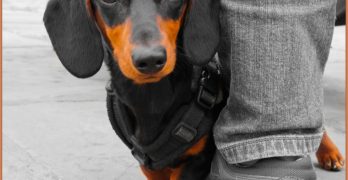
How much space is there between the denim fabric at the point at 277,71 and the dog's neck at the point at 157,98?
9.9 inches

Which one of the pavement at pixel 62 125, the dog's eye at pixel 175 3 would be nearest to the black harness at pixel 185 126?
the dog's eye at pixel 175 3

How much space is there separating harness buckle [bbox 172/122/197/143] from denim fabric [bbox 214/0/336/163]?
7.7 inches

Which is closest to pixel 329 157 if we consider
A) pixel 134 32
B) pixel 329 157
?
pixel 329 157

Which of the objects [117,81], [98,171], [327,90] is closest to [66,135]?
[98,171]

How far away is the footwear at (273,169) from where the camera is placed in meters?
1.56

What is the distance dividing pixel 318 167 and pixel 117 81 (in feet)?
3.37

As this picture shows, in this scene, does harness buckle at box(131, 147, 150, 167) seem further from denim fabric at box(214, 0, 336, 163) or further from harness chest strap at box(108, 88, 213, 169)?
denim fabric at box(214, 0, 336, 163)

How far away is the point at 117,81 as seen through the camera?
1.81m

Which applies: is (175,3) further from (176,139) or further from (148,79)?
(176,139)

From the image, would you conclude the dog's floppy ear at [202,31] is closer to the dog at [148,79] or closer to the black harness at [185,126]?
the dog at [148,79]

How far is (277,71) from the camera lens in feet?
4.91

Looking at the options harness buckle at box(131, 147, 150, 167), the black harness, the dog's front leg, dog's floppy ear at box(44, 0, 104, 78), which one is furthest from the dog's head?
the dog's front leg

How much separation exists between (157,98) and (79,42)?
28 centimetres

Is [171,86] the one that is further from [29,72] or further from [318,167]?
[29,72]
